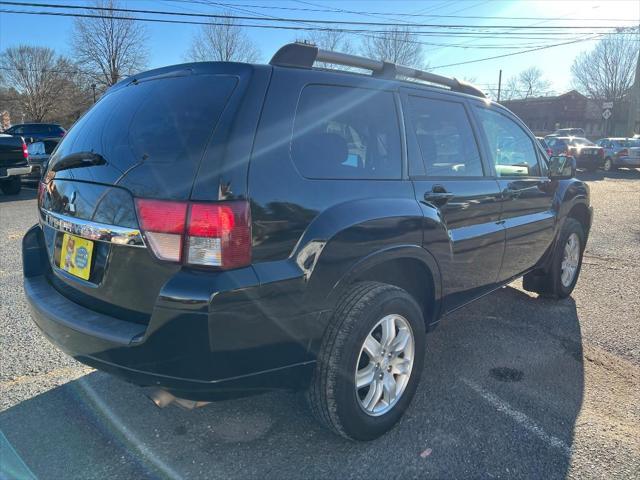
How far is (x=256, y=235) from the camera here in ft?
6.49

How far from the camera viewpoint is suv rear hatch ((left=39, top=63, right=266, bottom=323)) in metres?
1.97

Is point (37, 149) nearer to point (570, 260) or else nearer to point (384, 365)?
point (570, 260)

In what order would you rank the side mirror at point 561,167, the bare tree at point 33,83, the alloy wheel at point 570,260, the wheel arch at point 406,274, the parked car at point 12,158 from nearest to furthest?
the wheel arch at point 406,274 < the side mirror at point 561,167 < the alloy wheel at point 570,260 < the parked car at point 12,158 < the bare tree at point 33,83

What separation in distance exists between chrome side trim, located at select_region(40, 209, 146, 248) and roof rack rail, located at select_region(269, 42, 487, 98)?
1.01 meters

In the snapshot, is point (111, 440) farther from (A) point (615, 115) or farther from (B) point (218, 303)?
(A) point (615, 115)

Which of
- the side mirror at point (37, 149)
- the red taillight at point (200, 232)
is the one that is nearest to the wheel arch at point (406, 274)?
the red taillight at point (200, 232)

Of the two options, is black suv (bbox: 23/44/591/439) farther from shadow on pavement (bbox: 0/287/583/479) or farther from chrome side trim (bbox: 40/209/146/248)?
shadow on pavement (bbox: 0/287/583/479)

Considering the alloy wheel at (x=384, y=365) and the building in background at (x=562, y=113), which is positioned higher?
the building in background at (x=562, y=113)

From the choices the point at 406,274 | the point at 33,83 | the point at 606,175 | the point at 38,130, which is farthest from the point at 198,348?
the point at 33,83

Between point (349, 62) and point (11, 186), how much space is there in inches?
487

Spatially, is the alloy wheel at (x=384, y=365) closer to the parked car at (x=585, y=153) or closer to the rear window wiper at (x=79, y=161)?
the rear window wiper at (x=79, y=161)

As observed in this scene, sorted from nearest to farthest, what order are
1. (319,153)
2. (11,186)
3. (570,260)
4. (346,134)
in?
(319,153), (346,134), (570,260), (11,186)

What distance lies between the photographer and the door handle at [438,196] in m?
2.81

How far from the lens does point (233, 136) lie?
1984mm
